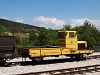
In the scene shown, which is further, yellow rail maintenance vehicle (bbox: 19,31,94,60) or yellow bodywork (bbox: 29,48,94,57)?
yellow rail maintenance vehicle (bbox: 19,31,94,60)

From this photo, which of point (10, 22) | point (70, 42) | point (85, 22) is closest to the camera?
point (70, 42)

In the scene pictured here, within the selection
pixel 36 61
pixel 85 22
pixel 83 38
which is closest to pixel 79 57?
pixel 36 61

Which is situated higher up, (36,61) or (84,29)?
(84,29)

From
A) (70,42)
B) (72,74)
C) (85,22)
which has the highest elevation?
(85,22)

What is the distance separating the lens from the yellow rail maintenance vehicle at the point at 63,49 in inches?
892

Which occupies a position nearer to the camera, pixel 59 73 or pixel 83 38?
pixel 59 73

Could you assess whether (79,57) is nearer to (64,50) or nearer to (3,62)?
(64,50)

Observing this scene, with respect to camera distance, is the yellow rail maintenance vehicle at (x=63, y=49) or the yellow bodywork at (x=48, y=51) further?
the yellow rail maintenance vehicle at (x=63, y=49)

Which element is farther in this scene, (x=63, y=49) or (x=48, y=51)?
(x=63, y=49)

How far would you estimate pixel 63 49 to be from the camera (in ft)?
81.7

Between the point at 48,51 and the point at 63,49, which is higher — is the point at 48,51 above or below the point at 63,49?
below

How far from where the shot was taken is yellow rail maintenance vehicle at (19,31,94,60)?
74.3 feet

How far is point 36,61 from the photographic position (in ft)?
77.2

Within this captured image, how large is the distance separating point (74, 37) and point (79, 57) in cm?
205
